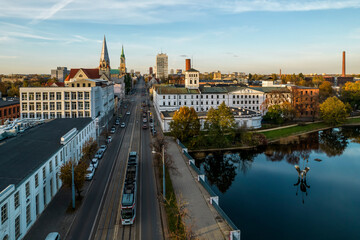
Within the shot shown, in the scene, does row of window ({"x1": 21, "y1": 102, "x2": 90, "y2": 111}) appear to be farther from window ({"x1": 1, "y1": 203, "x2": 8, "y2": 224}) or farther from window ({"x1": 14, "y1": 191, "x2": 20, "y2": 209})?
window ({"x1": 1, "y1": 203, "x2": 8, "y2": 224})

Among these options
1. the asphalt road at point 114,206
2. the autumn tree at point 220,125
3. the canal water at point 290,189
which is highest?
the autumn tree at point 220,125

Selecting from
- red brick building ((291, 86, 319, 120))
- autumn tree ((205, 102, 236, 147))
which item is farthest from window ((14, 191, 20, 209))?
red brick building ((291, 86, 319, 120))

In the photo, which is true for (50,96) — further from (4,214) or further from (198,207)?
(198,207)

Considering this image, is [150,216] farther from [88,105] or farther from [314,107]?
[314,107]

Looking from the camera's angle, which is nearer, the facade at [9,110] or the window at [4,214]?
the window at [4,214]

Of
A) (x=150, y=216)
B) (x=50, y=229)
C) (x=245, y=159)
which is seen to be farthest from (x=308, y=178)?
(x=50, y=229)

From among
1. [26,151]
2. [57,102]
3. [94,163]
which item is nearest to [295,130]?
[94,163]

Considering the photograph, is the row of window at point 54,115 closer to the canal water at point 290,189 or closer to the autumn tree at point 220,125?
the autumn tree at point 220,125

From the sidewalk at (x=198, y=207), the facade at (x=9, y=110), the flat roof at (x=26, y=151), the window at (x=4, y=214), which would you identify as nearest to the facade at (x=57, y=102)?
the facade at (x=9, y=110)
